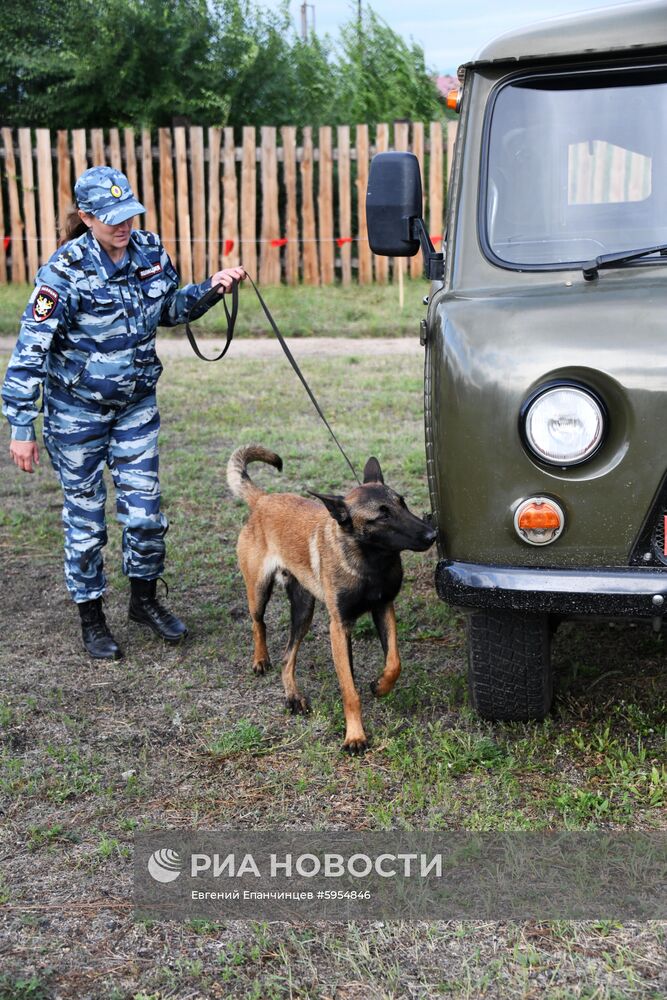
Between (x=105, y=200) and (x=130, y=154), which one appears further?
(x=130, y=154)

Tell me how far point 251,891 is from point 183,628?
2.01 meters

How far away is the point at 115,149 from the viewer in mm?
14508

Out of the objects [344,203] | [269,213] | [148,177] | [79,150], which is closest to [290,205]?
[269,213]

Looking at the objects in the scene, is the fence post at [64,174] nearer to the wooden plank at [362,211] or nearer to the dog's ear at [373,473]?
the wooden plank at [362,211]

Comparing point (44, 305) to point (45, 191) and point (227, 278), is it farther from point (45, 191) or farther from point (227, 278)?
point (45, 191)

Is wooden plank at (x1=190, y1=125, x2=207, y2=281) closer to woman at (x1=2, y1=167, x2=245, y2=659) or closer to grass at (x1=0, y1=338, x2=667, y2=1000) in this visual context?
grass at (x1=0, y1=338, x2=667, y2=1000)

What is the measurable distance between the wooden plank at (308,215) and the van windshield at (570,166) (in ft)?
35.6

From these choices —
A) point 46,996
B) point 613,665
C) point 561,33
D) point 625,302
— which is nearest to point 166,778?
point 46,996

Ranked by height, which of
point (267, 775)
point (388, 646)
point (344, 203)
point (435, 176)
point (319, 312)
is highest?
point (435, 176)

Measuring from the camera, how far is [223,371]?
1112 centimetres

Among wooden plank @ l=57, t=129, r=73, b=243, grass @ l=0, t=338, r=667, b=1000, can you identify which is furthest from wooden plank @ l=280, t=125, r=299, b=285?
grass @ l=0, t=338, r=667, b=1000

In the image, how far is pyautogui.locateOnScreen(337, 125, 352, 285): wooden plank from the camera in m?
14.3

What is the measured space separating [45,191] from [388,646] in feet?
39.9

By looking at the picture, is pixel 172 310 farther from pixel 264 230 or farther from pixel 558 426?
pixel 264 230
